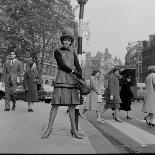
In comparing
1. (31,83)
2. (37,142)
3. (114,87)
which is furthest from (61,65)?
(31,83)

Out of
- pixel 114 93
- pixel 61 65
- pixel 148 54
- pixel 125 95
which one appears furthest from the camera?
pixel 148 54

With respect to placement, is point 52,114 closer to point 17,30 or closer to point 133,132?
point 133,132

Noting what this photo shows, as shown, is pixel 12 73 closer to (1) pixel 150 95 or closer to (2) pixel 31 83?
(2) pixel 31 83

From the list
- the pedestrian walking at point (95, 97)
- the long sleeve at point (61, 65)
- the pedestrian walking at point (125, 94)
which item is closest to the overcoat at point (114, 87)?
the pedestrian walking at point (95, 97)

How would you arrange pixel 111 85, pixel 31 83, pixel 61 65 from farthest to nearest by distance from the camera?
1. pixel 31 83
2. pixel 111 85
3. pixel 61 65

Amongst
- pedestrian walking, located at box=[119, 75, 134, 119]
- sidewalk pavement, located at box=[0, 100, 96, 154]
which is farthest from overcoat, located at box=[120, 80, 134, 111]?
sidewalk pavement, located at box=[0, 100, 96, 154]

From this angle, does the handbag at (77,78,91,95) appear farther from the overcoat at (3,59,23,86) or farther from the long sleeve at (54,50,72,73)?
the overcoat at (3,59,23,86)

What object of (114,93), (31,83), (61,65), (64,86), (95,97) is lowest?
(95,97)

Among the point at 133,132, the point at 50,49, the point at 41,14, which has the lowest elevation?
the point at 133,132

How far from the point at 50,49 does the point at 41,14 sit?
16.8 feet

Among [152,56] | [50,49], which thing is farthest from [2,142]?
[152,56]

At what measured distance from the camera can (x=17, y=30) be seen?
42312 millimetres

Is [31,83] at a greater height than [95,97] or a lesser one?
greater

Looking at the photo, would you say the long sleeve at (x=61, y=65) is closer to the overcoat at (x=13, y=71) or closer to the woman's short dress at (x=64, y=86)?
the woman's short dress at (x=64, y=86)
